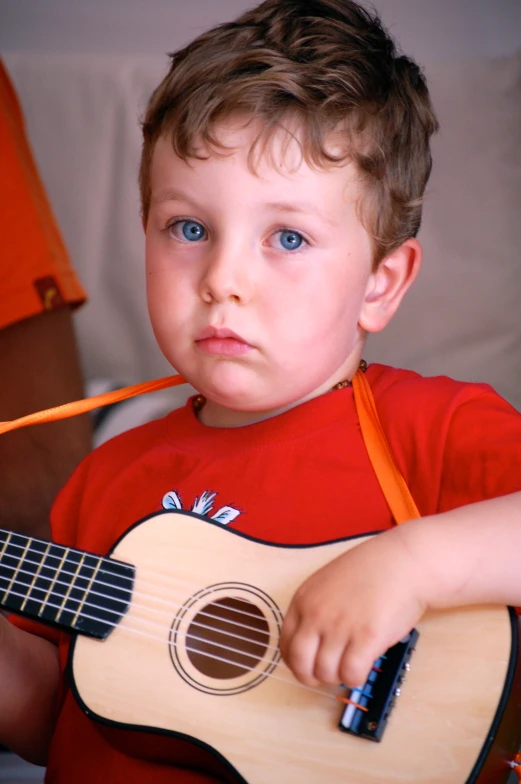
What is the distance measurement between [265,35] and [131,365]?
0.81 meters

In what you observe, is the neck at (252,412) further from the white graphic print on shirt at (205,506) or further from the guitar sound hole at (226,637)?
the guitar sound hole at (226,637)

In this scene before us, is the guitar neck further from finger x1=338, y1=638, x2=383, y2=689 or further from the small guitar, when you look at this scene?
finger x1=338, y1=638, x2=383, y2=689

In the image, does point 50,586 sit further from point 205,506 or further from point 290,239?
point 290,239

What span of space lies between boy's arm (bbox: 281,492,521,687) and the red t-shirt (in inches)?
3.8

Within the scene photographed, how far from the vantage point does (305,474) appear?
32.2 inches

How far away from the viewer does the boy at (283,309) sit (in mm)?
765

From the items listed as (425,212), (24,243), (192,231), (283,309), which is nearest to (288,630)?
(283,309)

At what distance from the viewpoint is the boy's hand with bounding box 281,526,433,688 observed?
62 cm

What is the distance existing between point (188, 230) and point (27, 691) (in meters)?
0.52

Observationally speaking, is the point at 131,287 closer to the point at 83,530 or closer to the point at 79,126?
the point at 79,126

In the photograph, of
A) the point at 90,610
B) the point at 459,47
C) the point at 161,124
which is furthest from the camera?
the point at 459,47

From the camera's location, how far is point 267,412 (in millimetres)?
888

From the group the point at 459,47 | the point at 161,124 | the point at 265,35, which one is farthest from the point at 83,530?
the point at 459,47

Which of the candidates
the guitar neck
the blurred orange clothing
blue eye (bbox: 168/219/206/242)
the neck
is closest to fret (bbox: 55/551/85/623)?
the guitar neck
